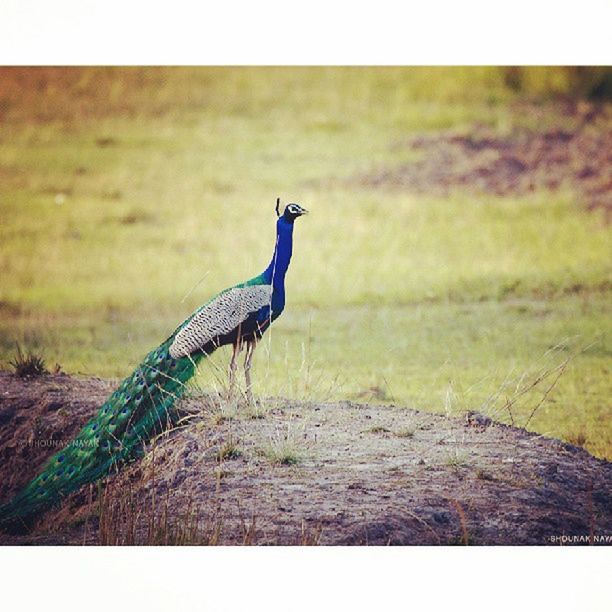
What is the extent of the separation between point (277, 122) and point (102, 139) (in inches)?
45.6

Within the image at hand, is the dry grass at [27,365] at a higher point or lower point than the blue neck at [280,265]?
lower

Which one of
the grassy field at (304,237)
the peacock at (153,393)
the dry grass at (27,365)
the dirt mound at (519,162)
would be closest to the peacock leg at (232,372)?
the peacock at (153,393)

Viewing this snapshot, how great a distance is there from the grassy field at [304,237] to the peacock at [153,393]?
0.59m

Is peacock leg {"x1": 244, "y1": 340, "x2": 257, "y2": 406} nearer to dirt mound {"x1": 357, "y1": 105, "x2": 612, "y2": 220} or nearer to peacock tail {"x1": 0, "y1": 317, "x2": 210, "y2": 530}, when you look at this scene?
peacock tail {"x1": 0, "y1": 317, "x2": 210, "y2": 530}

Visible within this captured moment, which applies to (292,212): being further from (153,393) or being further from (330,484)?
(330,484)

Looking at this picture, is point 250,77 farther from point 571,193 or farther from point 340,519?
point 340,519

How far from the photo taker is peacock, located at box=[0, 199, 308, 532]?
5.98 metres

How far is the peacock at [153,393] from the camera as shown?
5.98 m

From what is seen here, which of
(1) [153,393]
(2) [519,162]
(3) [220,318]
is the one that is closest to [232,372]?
(3) [220,318]

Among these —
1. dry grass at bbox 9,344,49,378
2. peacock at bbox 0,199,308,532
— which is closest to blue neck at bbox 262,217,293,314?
peacock at bbox 0,199,308,532

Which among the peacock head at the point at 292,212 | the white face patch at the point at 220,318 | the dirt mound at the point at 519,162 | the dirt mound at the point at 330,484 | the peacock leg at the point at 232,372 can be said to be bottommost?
the dirt mound at the point at 330,484

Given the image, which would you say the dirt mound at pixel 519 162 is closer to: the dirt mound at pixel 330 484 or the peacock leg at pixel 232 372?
the peacock leg at pixel 232 372

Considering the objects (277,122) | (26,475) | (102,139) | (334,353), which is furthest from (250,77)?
(26,475)

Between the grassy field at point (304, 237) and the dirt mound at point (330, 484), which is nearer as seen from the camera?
the dirt mound at point (330, 484)
